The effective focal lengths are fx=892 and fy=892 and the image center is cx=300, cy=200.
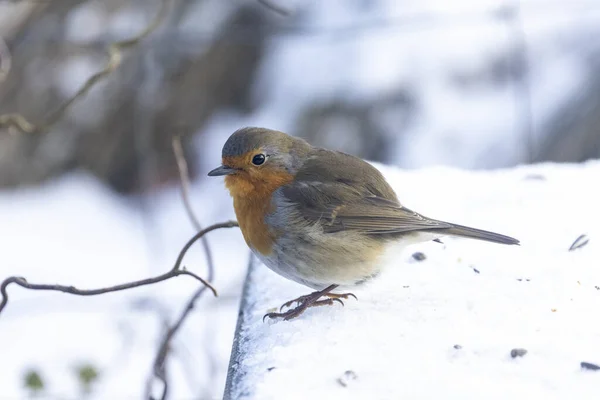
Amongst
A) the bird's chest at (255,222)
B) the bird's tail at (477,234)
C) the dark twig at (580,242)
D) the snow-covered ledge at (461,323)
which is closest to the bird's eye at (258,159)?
the bird's chest at (255,222)

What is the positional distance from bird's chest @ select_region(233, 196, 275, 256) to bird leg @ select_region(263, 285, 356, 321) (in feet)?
0.57

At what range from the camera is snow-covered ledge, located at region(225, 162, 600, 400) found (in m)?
1.95

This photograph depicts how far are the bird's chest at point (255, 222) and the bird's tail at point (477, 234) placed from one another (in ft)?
1.70

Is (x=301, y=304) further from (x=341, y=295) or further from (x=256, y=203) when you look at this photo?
(x=256, y=203)

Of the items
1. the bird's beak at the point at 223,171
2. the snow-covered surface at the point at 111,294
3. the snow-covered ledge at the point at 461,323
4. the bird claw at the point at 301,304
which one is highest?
the bird's beak at the point at 223,171

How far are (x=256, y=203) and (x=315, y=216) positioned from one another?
19 centimetres

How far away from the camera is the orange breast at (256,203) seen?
8.83 ft

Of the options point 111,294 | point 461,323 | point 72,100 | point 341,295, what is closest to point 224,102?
point 111,294

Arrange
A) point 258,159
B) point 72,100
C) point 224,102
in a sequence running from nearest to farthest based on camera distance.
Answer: point 258,159 → point 72,100 → point 224,102

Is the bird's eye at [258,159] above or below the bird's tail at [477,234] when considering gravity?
above

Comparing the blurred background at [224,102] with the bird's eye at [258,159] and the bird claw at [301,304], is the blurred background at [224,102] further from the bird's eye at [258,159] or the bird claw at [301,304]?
the bird claw at [301,304]

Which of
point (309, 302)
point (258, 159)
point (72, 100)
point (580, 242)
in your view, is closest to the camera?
point (309, 302)

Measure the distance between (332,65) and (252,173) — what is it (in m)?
3.83

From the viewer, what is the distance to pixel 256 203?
2.79 meters
